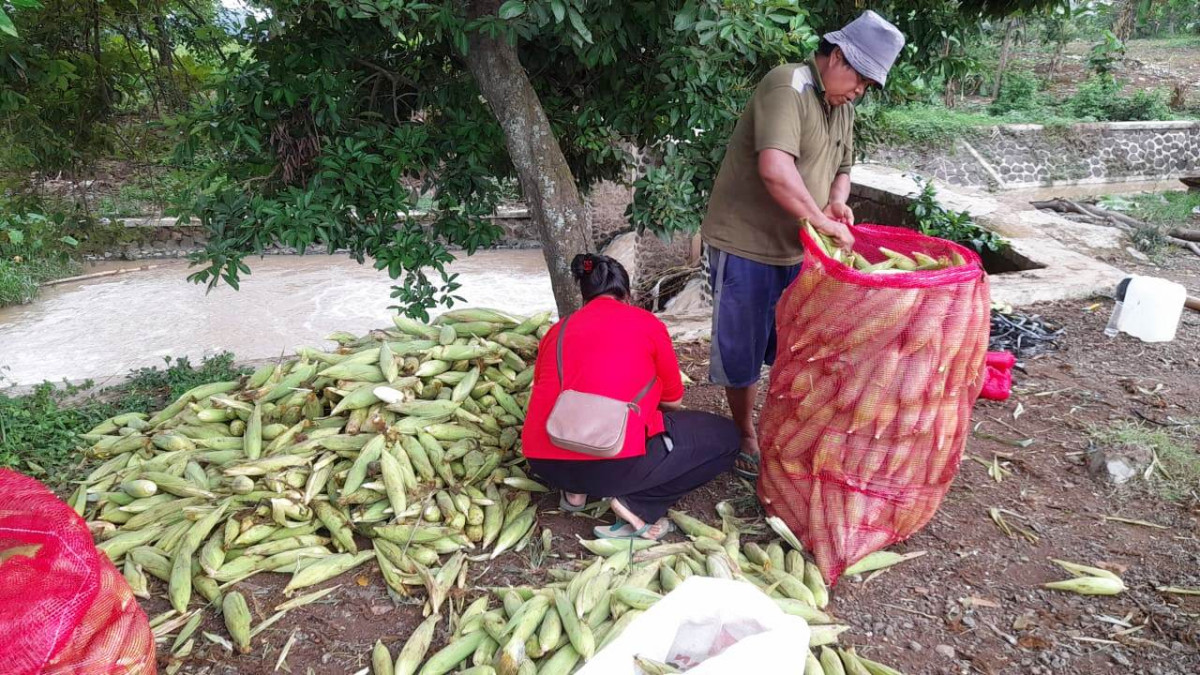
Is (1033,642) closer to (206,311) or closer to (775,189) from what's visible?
(775,189)

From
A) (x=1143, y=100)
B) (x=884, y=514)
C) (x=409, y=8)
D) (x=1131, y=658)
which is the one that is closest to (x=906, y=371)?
(x=884, y=514)

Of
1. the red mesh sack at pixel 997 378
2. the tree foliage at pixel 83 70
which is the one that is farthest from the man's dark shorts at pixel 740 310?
the tree foliage at pixel 83 70

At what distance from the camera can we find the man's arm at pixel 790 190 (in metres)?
2.67

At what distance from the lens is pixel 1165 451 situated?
321cm

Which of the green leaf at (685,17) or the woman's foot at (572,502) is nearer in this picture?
the green leaf at (685,17)

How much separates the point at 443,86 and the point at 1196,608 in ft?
11.9

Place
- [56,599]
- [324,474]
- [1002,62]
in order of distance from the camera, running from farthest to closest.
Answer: [1002,62] < [324,474] < [56,599]

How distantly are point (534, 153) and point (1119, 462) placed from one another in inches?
110

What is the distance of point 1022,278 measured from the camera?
5570mm

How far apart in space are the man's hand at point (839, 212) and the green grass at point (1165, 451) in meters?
1.51

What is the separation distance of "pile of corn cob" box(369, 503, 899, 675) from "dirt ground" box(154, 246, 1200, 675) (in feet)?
0.34

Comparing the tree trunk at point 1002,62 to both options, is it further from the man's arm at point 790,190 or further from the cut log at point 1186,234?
the man's arm at point 790,190

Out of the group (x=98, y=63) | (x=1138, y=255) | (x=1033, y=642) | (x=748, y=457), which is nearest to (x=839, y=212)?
(x=748, y=457)

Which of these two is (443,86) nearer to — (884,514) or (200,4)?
(200,4)
